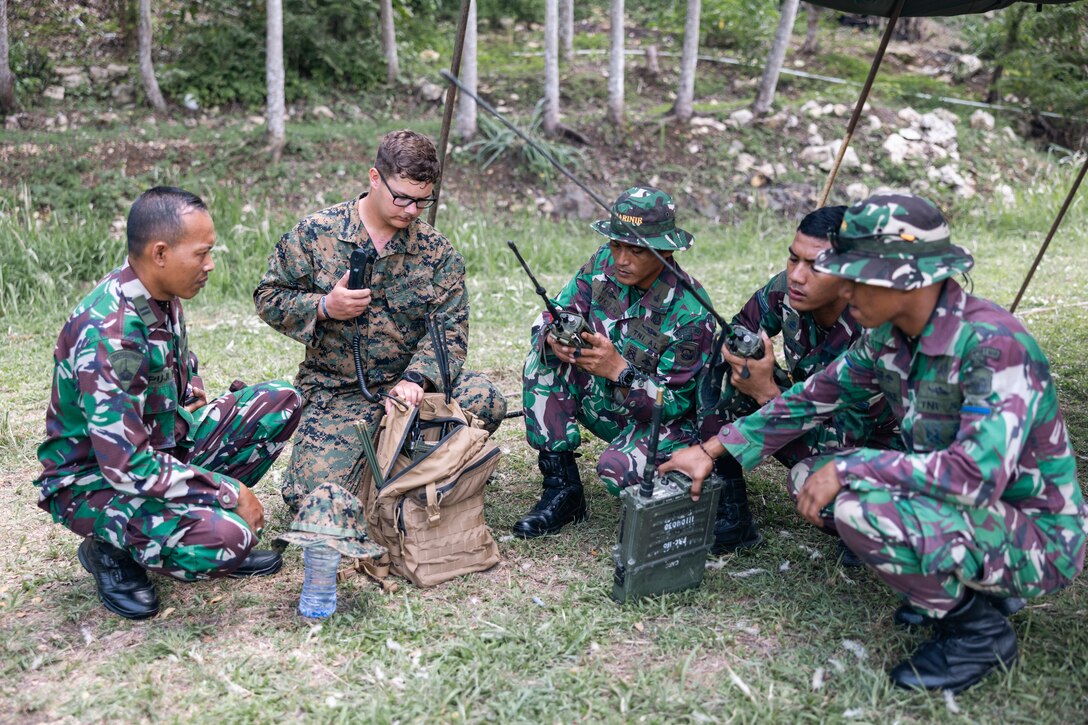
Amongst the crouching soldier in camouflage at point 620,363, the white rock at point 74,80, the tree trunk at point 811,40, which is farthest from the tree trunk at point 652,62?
the crouching soldier in camouflage at point 620,363

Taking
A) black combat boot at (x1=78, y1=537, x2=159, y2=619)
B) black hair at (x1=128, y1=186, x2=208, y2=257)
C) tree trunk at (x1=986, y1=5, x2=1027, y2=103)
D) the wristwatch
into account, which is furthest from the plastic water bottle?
tree trunk at (x1=986, y1=5, x2=1027, y2=103)

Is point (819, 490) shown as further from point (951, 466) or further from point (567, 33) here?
point (567, 33)

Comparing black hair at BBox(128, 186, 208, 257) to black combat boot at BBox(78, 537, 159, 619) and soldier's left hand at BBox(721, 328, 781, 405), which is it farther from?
soldier's left hand at BBox(721, 328, 781, 405)

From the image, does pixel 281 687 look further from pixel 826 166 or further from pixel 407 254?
pixel 826 166

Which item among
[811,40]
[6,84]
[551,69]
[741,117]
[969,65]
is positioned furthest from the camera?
[811,40]

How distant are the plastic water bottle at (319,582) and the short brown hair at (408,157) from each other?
1.45 m

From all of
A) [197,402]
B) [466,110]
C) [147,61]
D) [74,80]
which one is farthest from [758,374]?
[74,80]

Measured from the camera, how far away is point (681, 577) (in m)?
3.35

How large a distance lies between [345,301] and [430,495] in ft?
2.79

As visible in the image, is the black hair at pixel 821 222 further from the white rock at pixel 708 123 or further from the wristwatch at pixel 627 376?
the white rock at pixel 708 123

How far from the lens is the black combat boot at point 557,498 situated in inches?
151

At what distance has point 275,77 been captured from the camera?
27.8ft

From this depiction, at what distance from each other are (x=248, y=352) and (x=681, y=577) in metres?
3.52

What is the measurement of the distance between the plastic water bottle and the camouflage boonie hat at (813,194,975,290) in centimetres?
180
